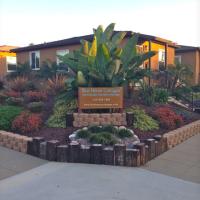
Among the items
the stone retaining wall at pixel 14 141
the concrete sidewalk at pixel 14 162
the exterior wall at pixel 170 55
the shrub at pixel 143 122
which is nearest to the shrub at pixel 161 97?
the shrub at pixel 143 122

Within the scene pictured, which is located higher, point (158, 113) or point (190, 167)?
point (158, 113)

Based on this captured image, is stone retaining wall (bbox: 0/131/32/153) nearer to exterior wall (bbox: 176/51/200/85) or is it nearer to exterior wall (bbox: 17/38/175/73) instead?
exterior wall (bbox: 17/38/175/73)

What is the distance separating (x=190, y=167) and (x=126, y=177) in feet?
5.34

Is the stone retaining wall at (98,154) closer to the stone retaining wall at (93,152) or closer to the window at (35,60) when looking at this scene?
the stone retaining wall at (93,152)

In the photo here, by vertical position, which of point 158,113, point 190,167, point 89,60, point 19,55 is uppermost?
point 19,55

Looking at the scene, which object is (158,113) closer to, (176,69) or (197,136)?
(197,136)

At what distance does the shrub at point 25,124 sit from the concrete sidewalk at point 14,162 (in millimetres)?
906

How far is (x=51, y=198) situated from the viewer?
4172 millimetres

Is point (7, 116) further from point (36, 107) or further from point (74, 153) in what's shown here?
point (74, 153)

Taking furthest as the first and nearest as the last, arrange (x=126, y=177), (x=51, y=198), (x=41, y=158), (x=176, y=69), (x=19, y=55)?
(x=19, y=55)
(x=176, y=69)
(x=41, y=158)
(x=126, y=177)
(x=51, y=198)

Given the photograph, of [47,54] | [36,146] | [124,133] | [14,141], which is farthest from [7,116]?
[47,54]

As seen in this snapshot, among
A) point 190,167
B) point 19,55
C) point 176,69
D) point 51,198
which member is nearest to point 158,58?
point 176,69

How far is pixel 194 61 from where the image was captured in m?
23.9

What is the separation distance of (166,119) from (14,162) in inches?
201
